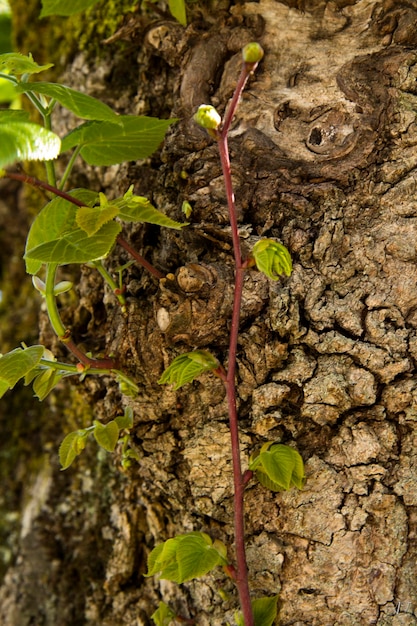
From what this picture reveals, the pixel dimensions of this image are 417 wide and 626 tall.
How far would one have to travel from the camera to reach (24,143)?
0.81 metres

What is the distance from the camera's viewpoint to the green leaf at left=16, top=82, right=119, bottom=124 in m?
0.94

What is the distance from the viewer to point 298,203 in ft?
3.78

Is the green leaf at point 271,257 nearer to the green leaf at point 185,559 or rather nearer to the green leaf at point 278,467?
the green leaf at point 278,467

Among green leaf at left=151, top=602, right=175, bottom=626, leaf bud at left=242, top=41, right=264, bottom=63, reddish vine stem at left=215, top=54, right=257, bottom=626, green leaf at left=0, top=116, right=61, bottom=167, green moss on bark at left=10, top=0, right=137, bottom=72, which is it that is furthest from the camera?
green moss on bark at left=10, top=0, right=137, bottom=72

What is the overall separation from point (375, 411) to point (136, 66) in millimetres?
1039

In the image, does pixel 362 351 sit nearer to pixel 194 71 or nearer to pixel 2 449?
pixel 194 71

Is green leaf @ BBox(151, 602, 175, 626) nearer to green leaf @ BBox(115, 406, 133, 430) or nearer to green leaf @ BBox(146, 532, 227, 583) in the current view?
green leaf @ BBox(146, 532, 227, 583)

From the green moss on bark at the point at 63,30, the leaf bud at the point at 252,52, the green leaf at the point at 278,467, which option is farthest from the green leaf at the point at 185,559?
the green moss on bark at the point at 63,30

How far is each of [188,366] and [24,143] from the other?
438 mm

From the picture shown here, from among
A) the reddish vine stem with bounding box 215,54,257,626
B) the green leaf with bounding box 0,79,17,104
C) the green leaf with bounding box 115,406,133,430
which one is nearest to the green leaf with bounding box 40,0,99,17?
the reddish vine stem with bounding box 215,54,257,626

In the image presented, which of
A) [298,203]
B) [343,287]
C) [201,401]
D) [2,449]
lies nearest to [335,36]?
[298,203]

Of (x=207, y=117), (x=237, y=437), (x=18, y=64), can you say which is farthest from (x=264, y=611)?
(x=18, y=64)

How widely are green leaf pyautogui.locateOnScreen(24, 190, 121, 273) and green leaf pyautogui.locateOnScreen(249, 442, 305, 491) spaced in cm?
43

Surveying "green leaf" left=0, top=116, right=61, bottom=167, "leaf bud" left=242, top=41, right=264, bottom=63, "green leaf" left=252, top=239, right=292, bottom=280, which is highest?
"leaf bud" left=242, top=41, right=264, bottom=63
